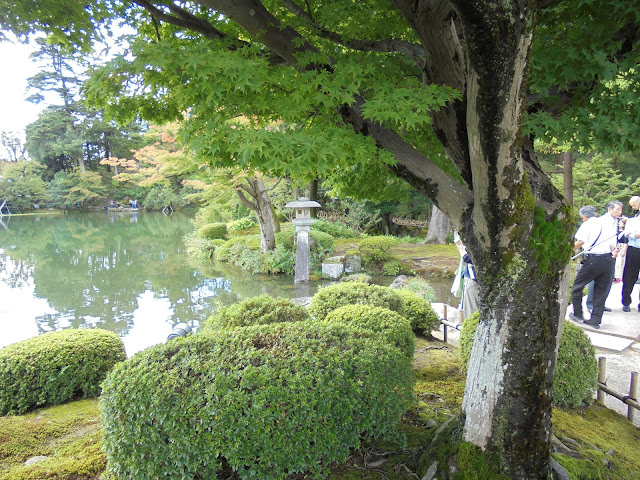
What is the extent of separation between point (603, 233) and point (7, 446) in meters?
6.80

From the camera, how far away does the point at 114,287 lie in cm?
1148

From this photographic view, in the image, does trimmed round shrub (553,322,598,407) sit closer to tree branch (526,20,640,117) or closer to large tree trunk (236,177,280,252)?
tree branch (526,20,640,117)

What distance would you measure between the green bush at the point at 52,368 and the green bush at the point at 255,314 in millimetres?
1371

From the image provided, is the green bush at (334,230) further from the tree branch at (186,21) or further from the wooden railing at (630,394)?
the tree branch at (186,21)

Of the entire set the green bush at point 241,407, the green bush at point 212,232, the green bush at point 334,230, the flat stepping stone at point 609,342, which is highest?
the green bush at point 334,230

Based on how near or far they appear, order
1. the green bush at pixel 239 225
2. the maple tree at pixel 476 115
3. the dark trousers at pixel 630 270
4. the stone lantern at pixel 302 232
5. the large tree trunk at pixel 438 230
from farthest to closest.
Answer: the green bush at pixel 239 225 → the large tree trunk at pixel 438 230 → the stone lantern at pixel 302 232 → the dark trousers at pixel 630 270 → the maple tree at pixel 476 115

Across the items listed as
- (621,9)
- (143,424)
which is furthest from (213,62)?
(621,9)

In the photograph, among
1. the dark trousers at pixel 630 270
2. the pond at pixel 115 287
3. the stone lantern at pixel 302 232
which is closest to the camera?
the dark trousers at pixel 630 270

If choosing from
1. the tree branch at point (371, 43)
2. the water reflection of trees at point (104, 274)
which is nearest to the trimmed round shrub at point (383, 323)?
the tree branch at point (371, 43)

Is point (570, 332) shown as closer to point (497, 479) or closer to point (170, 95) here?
point (497, 479)

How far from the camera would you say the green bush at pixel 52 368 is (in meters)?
3.94

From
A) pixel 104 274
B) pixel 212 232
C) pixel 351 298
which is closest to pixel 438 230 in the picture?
pixel 212 232

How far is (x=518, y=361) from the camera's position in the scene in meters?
2.43

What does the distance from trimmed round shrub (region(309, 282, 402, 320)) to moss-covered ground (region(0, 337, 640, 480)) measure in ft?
4.04
